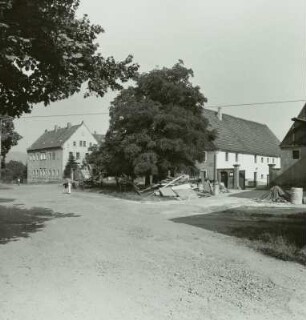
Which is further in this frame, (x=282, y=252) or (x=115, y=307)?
(x=282, y=252)

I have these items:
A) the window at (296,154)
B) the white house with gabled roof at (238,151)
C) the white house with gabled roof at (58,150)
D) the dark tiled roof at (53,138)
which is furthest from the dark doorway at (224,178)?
the dark tiled roof at (53,138)

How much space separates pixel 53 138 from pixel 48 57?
72982 mm

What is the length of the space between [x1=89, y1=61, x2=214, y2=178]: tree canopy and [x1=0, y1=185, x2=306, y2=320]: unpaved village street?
61.7ft

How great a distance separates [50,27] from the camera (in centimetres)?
862

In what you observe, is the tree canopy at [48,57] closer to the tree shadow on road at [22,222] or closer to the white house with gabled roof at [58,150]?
the tree shadow on road at [22,222]

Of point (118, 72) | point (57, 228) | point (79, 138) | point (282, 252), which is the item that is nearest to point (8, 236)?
point (57, 228)

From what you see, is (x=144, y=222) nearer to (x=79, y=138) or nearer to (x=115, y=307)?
(x=115, y=307)

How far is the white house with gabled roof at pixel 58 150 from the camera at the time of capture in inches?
2923

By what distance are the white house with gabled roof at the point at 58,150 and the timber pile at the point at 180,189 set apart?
4164cm

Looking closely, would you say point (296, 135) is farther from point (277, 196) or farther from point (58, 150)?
point (58, 150)

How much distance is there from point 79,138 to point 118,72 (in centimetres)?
6689

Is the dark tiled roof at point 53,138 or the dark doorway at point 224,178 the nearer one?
the dark doorway at point 224,178

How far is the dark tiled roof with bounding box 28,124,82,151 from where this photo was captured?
76.0 metres

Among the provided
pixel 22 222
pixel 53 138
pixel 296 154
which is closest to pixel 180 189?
pixel 296 154
